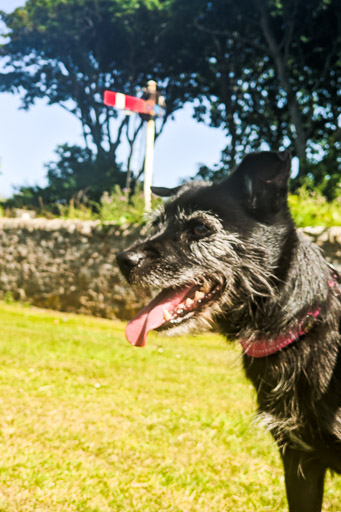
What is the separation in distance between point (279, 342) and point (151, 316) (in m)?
0.65

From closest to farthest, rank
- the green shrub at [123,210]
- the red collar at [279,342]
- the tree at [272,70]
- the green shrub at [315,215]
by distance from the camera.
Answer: the red collar at [279,342], the green shrub at [315,215], the green shrub at [123,210], the tree at [272,70]

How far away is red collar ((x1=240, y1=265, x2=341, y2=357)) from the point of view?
90.1 inches

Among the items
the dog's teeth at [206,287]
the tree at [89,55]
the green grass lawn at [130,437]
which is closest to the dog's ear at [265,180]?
the dog's teeth at [206,287]

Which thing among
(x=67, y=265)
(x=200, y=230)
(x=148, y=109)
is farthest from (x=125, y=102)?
(x=200, y=230)

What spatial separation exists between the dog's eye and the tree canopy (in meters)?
15.6

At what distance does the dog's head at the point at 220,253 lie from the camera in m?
2.45

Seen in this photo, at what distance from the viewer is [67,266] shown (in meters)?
11.1

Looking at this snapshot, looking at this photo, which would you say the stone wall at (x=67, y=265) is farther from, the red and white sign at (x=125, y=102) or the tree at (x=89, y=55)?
the tree at (x=89, y=55)

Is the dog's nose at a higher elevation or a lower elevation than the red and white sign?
lower

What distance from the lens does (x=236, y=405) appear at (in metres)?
4.98

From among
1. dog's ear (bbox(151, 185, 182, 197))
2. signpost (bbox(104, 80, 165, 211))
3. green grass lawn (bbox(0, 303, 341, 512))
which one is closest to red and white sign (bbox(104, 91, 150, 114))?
signpost (bbox(104, 80, 165, 211))

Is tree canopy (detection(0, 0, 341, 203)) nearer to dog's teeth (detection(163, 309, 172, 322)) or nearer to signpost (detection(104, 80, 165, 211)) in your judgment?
signpost (detection(104, 80, 165, 211))

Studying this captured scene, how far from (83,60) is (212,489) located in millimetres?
22796

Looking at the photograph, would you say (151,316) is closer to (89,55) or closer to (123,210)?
(123,210)
